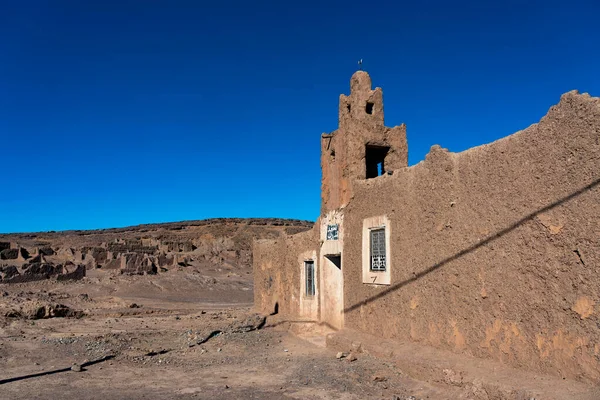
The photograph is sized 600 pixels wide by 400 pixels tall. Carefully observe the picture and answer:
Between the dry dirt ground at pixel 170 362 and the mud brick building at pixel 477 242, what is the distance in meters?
1.02

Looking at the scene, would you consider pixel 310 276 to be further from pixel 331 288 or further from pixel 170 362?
pixel 170 362

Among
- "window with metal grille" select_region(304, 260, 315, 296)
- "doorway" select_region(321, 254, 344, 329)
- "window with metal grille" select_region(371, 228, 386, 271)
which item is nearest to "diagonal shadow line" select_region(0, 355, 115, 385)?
"doorway" select_region(321, 254, 344, 329)

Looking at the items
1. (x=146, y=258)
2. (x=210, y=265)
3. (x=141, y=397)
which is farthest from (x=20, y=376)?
(x=210, y=265)

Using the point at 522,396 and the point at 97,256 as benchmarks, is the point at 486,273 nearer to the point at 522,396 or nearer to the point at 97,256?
the point at 522,396

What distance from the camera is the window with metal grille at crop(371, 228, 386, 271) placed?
9320 millimetres

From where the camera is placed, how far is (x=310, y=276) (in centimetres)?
1281

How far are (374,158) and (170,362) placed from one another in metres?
6.78

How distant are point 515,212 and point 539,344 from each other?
1.59m

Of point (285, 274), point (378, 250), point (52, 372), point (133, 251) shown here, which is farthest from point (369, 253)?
point (133, 251)

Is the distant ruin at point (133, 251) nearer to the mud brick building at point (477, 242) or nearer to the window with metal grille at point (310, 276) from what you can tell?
the window with metal grille at point (310, 276)

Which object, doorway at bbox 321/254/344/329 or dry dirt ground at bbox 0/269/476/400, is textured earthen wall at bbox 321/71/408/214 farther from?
dry dirt ground at bbox 0/269/476/400

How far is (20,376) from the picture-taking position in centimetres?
834

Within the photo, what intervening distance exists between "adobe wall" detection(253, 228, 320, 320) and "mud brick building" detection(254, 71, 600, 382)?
3.41ft

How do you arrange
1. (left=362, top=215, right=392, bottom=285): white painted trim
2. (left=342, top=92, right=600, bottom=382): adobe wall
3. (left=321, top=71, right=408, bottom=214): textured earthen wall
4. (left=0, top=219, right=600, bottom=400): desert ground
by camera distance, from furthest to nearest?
1. (left=321, top=71, right=408, bottom=214): textured earthen wall
2. (left=362, top=215, right=392, bottom=285): white painted trim
3. (left=0, top=219, right=600, bottom=400): desert ground
4. (left=342, top=92, right=600, bottom=382): adobe wall
